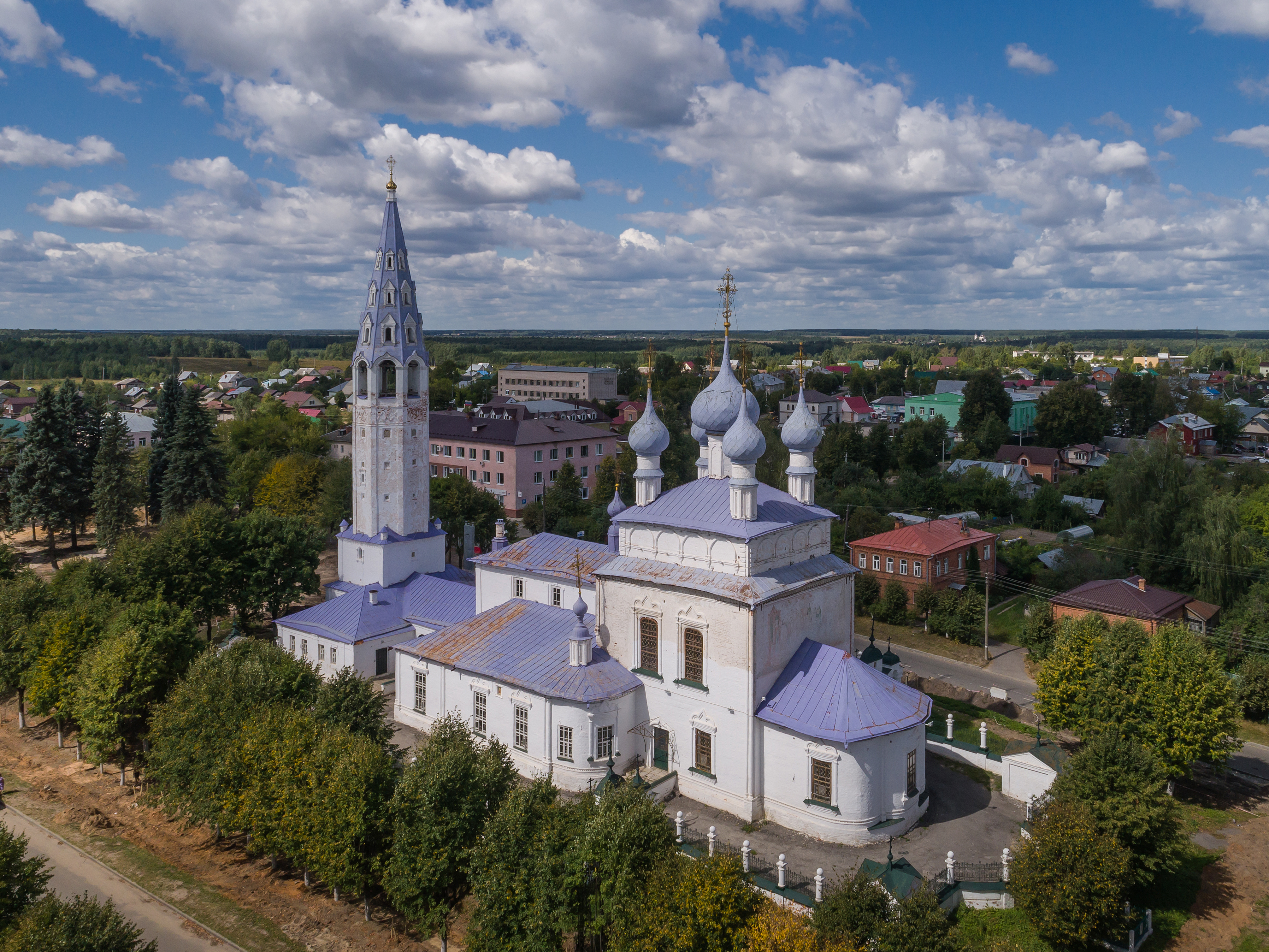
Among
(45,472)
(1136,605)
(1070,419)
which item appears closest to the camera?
(1136,605)

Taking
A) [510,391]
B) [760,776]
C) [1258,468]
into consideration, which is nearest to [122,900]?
[760,776]

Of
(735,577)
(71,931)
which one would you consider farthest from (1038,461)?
(71,931)

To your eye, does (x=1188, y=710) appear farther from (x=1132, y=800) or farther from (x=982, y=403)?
(x=982, y=403)

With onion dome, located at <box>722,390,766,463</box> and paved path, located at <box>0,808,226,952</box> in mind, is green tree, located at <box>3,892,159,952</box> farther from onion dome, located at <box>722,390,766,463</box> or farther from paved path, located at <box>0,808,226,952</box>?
onion dome, located at <box>722,390,766,463</box>

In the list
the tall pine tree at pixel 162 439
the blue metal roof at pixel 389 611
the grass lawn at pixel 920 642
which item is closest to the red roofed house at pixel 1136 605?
the grass lawn at pixel 920 642

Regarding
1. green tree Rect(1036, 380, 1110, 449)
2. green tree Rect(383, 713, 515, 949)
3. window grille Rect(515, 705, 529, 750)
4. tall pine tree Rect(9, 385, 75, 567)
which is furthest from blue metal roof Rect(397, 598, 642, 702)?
green tree Rect(1036, 380, 1110, 449)

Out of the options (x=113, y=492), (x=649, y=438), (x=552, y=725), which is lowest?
(x=552, y=725)
